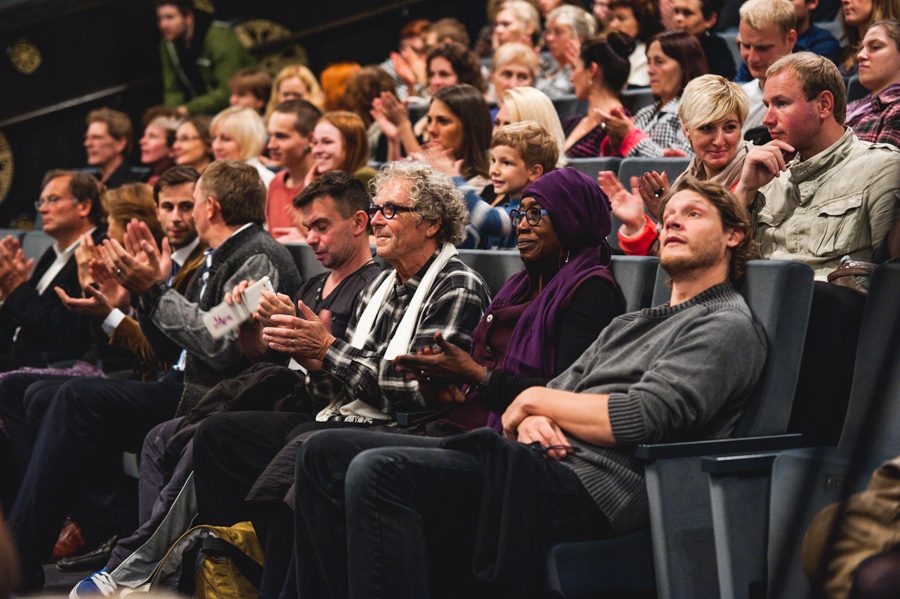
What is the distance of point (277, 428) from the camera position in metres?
3.18

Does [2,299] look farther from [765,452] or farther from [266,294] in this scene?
[765,452]

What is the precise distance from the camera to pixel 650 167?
11.8ft

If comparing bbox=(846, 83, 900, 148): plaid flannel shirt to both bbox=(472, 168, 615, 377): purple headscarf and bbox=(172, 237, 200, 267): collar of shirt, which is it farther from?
bbox=(172, 237, 200, 267): collar of shirt

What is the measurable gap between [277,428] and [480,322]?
58 centimetres

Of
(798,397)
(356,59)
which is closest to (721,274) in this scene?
(798,397)

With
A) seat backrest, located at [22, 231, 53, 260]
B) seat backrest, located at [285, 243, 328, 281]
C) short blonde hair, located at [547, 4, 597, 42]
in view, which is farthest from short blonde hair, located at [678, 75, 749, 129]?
seat backrest, located at [22, 231, 53, 260]

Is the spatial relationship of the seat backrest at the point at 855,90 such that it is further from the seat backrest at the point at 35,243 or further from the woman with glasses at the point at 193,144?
the seat backrest at the point at 35,243

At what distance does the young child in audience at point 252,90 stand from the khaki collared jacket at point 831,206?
3.75 m

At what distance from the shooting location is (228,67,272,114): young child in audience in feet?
20.7

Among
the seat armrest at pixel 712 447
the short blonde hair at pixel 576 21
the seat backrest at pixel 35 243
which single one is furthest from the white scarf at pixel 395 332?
the short blonde hair at pixel 576 21

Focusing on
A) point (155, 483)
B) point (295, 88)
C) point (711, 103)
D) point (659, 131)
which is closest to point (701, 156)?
point (711, 103)

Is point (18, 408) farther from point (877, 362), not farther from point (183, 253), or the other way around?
point (877, 362)

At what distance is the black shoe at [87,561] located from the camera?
3881 millimetres

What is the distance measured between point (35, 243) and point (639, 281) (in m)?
3.22
